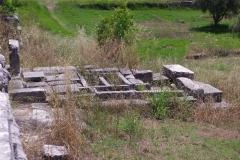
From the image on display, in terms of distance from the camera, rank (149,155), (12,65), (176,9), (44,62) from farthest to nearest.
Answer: (176,9) < (44,62) < (12,65) < (149,155)

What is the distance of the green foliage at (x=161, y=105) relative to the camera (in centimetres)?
788

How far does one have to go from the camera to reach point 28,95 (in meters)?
8.14

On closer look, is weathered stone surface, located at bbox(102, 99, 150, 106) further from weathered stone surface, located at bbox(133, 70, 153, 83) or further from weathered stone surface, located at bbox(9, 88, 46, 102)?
weathered stone surface, located at bbox(133, 70, 153, 83)

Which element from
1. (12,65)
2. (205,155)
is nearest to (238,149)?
(205,155)

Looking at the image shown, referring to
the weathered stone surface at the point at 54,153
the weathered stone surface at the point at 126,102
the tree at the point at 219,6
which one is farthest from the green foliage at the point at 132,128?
the tree at the point at 219,6

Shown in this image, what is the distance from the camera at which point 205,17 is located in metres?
30.0

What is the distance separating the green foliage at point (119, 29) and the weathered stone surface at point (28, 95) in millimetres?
3703

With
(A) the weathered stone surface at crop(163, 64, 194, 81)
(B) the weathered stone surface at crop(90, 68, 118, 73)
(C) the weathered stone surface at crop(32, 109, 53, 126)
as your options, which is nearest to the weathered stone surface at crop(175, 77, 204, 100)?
(A) the weathered stone surface at crop(163, 64, 194, 81)

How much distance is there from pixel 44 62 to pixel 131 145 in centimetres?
558

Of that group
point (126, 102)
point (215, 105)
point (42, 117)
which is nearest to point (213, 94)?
point (215, 105)

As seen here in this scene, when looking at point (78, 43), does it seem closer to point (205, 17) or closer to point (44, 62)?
point (44, 62)

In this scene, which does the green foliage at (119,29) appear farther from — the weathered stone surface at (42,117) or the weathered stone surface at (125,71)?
the weathered stone surface at (42,117)

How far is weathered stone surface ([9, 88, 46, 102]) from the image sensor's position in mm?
8082

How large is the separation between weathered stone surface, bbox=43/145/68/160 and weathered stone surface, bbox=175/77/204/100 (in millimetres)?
3706
